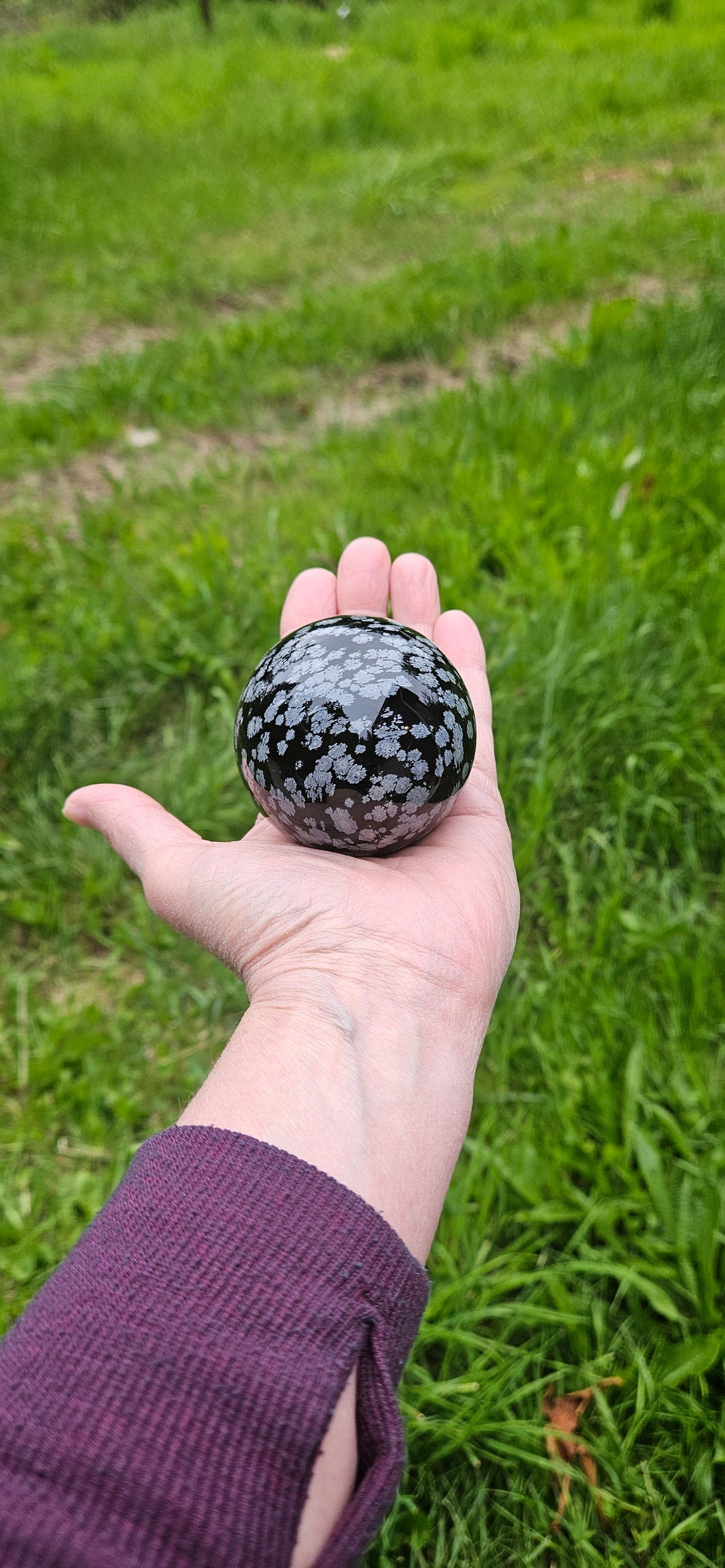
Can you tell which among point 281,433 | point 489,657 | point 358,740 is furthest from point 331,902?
point 281,433

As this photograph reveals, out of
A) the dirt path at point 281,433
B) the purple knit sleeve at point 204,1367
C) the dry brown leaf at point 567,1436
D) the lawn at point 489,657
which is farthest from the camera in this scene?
the dirt path at point 281,433

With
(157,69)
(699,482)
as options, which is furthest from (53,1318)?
(157,69)

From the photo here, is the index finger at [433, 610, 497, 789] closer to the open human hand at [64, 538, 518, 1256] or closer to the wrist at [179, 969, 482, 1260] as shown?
the open human hand at [64, 538, 518, 1256]

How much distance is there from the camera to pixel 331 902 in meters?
1.68

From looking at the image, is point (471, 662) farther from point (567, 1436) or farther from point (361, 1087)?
point (567, 1436)

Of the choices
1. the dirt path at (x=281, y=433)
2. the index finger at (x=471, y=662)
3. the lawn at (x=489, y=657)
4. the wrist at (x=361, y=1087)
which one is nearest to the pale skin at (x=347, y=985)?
the wrist at (x=361, y=1087)

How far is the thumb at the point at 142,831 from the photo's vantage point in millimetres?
1763

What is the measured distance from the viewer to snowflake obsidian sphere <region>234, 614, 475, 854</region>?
5.84 ft

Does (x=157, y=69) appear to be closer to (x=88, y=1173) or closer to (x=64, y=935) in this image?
(x=64, y=935)

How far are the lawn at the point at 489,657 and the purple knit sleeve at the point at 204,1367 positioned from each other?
2.34ft

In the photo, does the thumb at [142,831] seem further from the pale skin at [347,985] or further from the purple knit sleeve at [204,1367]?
the purple knit sleeve at [204,1367]

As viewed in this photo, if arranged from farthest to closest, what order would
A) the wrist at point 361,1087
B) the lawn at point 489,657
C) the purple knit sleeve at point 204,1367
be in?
the lawn at point 489,657 → the wrist at point 361,1087 → the purple knit sleeve at point 204,1367

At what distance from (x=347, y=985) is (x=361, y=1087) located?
197 millimetres

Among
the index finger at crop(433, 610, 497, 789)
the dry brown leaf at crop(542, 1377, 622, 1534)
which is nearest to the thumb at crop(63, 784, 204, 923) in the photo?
the index finger at crop(433, 610, 497, 789)
